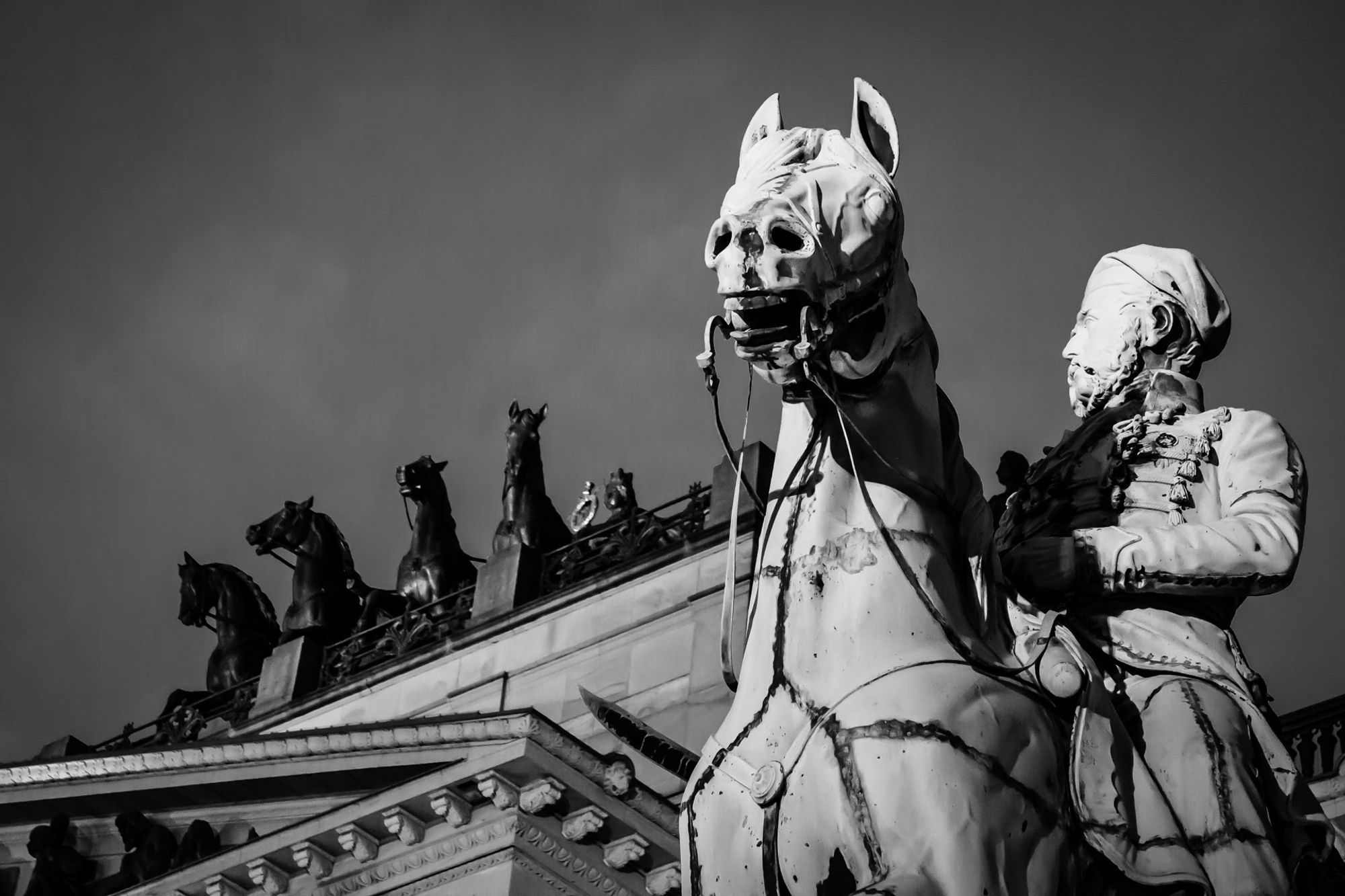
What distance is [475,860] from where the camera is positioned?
59.6 feet

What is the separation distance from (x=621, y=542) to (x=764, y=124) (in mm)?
22620

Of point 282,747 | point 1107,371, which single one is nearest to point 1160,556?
point 1107,371

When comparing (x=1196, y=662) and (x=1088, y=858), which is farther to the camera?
(x=1196, y=662)

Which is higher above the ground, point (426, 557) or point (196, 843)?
point (426, 557)

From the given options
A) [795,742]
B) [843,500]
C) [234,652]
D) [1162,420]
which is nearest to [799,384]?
[843,500]

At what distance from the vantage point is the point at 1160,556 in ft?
14.3

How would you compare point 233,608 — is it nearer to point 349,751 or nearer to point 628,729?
point 349,751

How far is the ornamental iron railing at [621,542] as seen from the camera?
2614 cm

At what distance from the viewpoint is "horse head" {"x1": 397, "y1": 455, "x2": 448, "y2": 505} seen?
95.9 feet

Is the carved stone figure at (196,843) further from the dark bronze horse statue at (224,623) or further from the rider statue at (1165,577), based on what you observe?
the rider statue at (1165,577)

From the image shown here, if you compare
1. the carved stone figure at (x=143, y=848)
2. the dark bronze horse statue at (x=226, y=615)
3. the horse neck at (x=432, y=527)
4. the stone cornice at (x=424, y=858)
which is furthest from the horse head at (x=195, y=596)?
the stone cornice at (x=424, y=858)

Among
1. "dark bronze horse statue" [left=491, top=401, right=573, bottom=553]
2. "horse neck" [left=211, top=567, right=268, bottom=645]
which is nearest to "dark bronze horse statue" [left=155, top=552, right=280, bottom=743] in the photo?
"horse neck" [left=211, top=567, right=268, bottom=645]

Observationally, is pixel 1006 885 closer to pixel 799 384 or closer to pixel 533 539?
pixel 799 384

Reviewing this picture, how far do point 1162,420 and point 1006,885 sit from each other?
166cm
